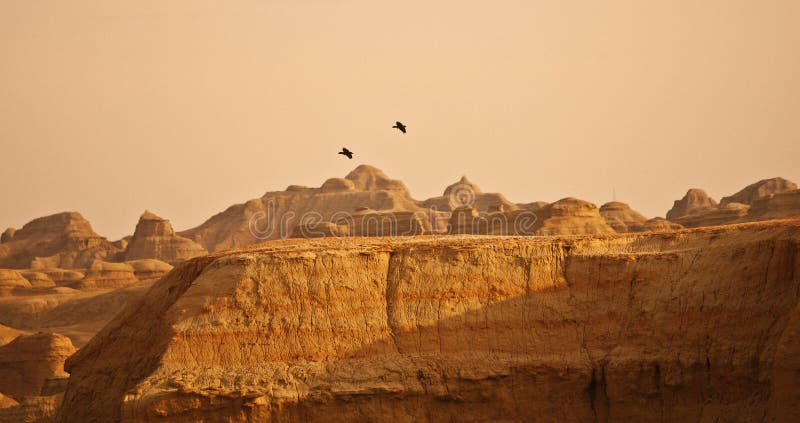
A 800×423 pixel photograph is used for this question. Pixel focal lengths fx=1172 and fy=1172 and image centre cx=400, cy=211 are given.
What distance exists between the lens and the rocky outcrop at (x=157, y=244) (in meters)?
128

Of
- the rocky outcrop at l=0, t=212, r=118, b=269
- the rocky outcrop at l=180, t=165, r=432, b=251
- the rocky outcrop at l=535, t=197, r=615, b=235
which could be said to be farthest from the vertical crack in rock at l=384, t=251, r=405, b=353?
the rocky outcrop at l=180, t=165, r=432, b=251

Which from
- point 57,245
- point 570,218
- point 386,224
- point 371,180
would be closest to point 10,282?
point 386,224

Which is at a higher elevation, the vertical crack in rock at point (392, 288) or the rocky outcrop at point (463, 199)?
the rocky outcrop at point (463, 199)

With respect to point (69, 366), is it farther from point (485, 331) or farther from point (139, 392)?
point (485, 331)

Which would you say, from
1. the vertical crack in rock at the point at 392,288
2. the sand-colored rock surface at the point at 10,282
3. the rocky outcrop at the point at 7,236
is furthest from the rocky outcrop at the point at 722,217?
the rocky outcrop at the point at 7,236

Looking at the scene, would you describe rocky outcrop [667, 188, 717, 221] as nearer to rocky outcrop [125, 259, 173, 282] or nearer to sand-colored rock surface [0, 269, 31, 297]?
rocky outcrop [125, 259, 173, 282]

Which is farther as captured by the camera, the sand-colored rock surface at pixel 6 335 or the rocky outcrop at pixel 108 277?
the rocky outcrop at pixel 108 277

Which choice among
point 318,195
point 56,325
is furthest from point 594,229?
point 318,195

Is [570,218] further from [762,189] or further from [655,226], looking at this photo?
[762,189]

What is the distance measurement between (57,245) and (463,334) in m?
114

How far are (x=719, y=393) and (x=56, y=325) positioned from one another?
2610 inches

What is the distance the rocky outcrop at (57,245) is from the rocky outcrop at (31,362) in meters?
69.4

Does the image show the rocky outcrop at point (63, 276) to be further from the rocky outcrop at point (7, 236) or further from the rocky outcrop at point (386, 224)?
the rocky outcrop at point (7, 236)

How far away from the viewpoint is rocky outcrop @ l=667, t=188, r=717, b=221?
139 m
